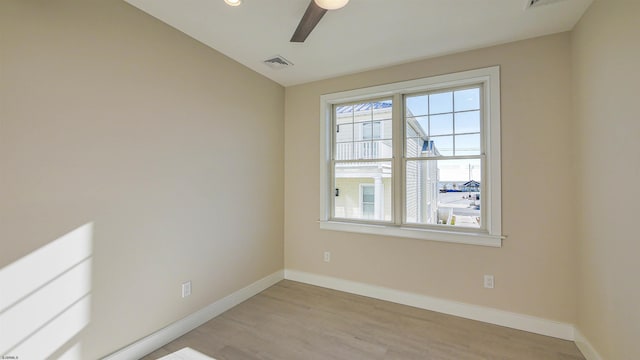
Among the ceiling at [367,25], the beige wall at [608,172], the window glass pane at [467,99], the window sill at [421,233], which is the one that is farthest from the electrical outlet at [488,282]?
the ceiling at [367,25]

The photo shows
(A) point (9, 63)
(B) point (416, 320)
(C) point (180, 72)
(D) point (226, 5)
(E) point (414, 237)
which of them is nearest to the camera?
(A) point (9, 63)

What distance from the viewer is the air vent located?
284cm

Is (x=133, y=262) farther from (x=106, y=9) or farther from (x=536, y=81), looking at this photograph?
(x=536, y=81)

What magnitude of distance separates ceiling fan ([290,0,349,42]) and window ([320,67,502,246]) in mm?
1526

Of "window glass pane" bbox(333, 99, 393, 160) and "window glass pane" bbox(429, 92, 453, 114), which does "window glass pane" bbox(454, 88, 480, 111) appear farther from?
"window glass pane" bbox(333, 99, 393, 160)

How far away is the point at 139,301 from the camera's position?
204cm

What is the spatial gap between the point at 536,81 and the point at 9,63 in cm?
379

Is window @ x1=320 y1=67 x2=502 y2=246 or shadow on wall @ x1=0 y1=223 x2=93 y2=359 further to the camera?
window @ x1=320 y1=67 x2=502 y2=246

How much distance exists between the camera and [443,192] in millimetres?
2898

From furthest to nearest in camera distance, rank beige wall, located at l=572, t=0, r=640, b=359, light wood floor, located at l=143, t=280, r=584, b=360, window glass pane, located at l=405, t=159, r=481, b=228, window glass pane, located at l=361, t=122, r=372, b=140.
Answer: window glass pane, located at l=361, t=122, r=372, b=140 < window glass pane, located at l=405, t=159, r=481, b=228 < light wood floor, located at l=143, t=280, r=584, b=360 < beige wall, located at l=572, t=0, r=640, b=359

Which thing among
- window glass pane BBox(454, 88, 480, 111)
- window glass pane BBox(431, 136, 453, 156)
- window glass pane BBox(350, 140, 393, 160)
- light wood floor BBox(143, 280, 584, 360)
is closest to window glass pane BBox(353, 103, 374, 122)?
window glass pane BBox(350, 140, 393, 160)

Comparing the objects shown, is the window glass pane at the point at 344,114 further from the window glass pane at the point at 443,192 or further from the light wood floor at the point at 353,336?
the light wood floor at the point at 353,336

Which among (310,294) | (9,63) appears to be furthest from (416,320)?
(9,63)

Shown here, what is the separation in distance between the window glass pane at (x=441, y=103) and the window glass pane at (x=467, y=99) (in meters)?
0.06
